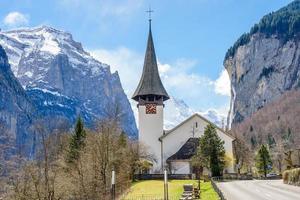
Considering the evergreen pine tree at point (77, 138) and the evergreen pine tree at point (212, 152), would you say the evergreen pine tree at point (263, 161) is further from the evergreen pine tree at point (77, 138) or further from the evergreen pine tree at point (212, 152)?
the evergreen pine tree at point (77, 138)

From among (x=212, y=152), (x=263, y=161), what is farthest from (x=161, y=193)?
(x=263, y=161)

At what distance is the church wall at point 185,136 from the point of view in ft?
240

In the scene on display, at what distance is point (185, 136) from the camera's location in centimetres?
7500

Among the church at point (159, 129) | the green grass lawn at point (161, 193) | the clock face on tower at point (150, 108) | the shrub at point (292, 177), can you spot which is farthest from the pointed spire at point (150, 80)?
the shrub at point (292, 177)

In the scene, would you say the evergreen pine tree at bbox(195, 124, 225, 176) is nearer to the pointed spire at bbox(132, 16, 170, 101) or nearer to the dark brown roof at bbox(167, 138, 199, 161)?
the dark brown roof at bbox(167, 138, 199, 161)

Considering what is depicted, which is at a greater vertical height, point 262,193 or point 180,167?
point 180,167

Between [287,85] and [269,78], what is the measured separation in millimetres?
8644

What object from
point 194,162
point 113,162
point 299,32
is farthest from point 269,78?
point 113,162

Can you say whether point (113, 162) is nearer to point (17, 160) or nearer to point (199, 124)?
point (17, 160)

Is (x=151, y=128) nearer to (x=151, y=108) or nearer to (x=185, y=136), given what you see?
(x=151, y=108)

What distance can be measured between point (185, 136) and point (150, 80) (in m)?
9.63

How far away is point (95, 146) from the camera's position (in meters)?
35.8

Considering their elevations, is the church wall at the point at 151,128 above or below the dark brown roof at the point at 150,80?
below

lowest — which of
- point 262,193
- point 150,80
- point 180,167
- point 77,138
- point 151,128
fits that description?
point 262,193
